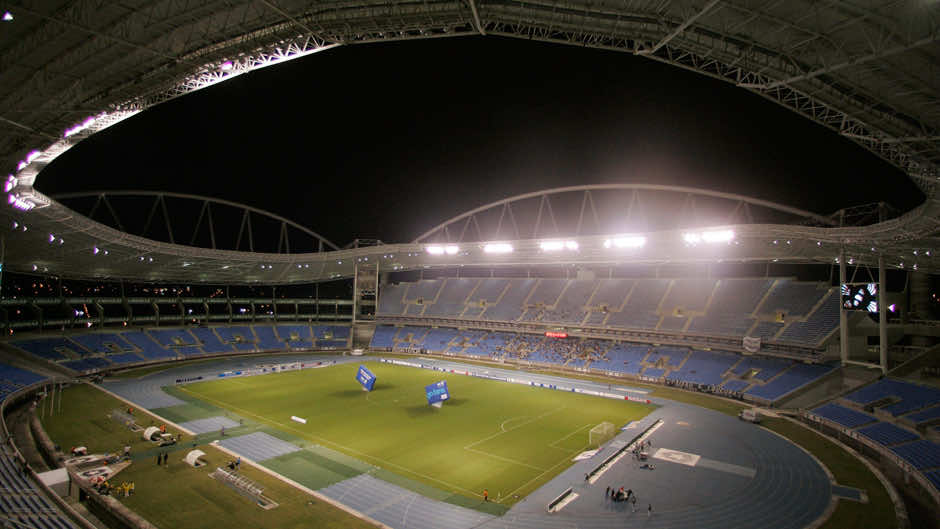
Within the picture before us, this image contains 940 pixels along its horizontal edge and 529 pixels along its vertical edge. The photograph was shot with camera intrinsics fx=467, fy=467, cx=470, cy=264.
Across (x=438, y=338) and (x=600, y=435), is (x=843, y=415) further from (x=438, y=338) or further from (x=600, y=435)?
(x=438, y=338)

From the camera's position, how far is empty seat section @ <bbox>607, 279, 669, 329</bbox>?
48656mm

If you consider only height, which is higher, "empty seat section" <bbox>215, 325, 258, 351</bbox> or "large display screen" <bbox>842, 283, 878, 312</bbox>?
"large display screen" <bbox>842, 283, 878, 312</bbox>

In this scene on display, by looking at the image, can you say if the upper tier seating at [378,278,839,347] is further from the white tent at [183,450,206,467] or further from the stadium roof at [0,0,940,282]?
the white tent at [183,450,206,467]

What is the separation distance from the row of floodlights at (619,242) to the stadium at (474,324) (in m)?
0.27

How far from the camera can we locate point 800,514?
1744 cm

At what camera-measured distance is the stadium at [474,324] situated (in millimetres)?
13164

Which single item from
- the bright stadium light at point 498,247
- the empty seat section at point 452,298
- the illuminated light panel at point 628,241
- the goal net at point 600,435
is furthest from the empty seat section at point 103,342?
the illuminated light panel at point 628,241

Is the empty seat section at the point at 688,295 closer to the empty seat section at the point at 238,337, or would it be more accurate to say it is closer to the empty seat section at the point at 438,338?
the empty seat section at the point at 438,338

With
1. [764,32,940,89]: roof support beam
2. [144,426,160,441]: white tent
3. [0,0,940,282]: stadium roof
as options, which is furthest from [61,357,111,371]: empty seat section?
[764,32,940,89]: roof support beam

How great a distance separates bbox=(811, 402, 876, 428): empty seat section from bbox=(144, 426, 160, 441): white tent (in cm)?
3846

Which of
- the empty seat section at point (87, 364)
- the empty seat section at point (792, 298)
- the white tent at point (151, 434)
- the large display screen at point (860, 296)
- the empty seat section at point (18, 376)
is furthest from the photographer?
the empty seat section at point (87, 364)

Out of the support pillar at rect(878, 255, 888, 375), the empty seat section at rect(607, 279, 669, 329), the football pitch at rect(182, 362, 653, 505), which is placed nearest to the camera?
the football pitch at rect(182, 362, 653, 505)

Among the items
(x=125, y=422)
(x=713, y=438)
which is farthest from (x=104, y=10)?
(x=713, y=438)

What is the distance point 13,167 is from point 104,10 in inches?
476
